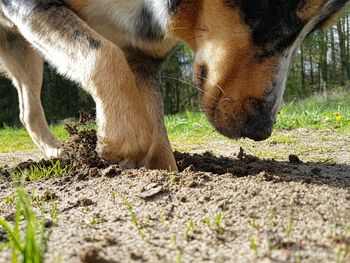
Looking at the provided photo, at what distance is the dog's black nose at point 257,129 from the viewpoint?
10.1 feet

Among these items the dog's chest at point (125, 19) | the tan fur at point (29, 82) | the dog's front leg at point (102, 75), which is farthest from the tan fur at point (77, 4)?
the tan fur at point (29, 82)

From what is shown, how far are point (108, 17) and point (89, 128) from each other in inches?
33.0

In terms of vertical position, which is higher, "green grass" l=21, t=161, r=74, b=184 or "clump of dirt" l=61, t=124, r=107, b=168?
"clump of dirt" l=61, t=124, r=107, b=168

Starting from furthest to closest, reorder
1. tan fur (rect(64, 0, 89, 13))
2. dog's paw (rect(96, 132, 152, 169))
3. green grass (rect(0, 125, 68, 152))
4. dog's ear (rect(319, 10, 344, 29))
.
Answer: green grass (rect(0, 125, 68, 152)), tan fur (rect(64, 0, 89, 13)), dog's ear (rect(319, 10, 344, 29)), dog's paw (rect(96, 132, 152, 169))

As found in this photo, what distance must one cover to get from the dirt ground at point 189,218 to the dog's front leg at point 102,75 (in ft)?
0.57

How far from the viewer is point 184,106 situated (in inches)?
992

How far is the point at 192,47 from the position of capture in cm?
337

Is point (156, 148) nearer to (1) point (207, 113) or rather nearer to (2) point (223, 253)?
(1) point (207, 113)

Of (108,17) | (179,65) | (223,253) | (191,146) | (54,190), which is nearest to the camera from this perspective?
(223,253)

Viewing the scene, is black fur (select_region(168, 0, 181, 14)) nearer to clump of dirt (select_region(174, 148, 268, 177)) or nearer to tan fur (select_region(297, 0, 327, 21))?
tan fur (select_region(297, 0, 327, 21))

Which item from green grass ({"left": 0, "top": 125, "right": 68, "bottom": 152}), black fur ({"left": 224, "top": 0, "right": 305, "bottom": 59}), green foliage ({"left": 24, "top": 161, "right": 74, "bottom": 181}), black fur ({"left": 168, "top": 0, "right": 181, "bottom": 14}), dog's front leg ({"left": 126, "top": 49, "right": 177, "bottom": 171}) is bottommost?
green grass ({"left": 0, "top": 125, "right": 68, "bottom": 152})

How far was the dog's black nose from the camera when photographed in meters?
3.07

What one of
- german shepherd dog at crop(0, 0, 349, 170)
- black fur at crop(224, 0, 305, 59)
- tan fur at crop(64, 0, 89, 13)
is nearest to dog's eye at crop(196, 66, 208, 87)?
german shepherd dog at crop(0, 0, 349, 170)

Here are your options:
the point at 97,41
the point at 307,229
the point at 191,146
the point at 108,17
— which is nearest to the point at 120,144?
the point at 97,41
